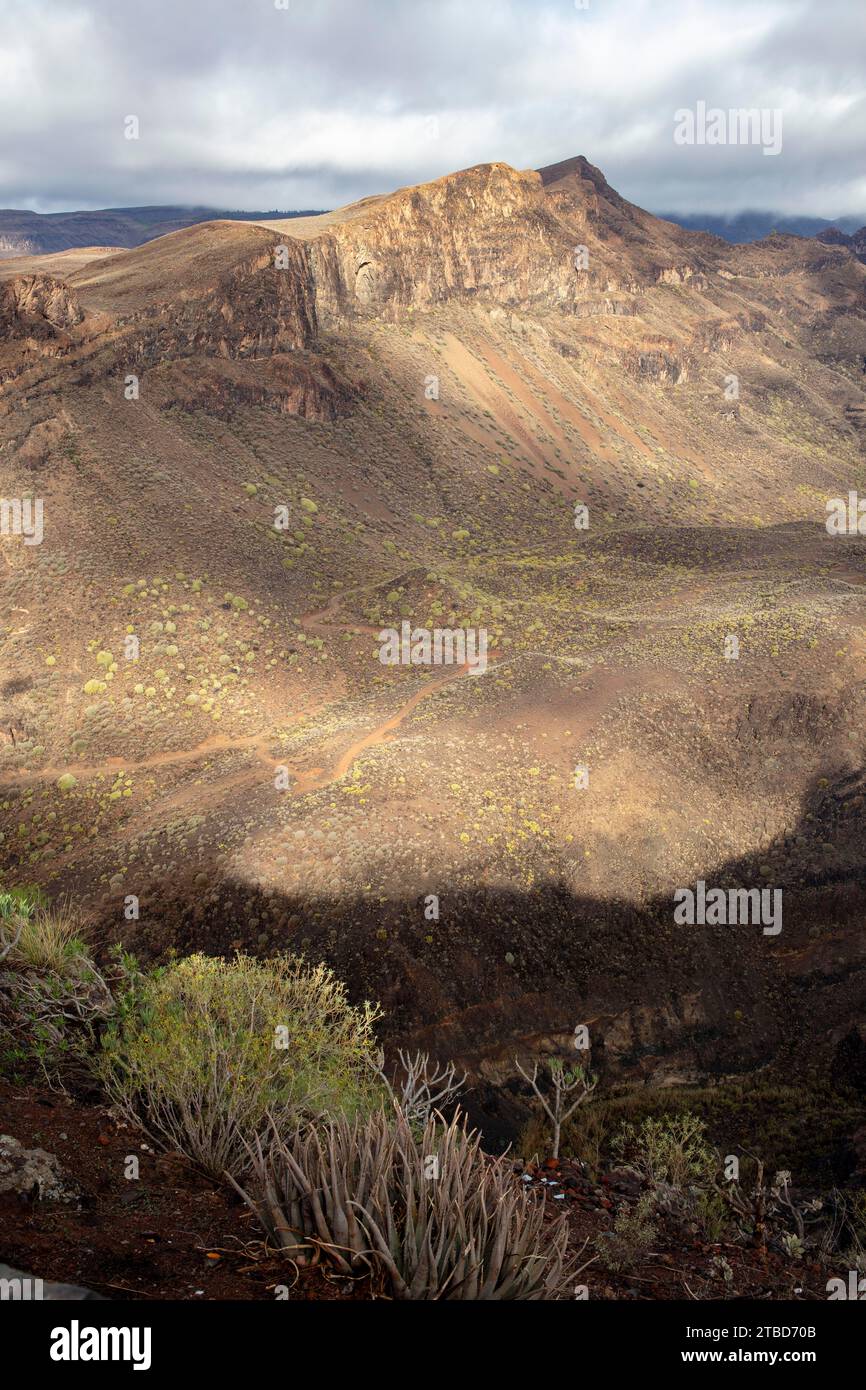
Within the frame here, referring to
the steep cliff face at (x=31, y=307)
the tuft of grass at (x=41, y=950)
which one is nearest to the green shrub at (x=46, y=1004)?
the tuft of grass at (x=41, y=950)

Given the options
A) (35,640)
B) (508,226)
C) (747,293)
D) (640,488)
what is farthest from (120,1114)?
(747,293)

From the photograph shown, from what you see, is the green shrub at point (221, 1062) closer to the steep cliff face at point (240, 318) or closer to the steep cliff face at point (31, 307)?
the steep cliff face at point (31, 307)

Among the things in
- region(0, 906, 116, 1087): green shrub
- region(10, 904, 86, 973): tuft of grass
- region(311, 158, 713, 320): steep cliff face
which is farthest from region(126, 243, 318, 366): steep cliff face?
region(0, 906, 116, 1087): green shrub

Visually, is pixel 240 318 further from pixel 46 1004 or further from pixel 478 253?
pixel 46 1004

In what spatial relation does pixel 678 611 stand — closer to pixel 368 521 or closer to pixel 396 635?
pixel 396 635

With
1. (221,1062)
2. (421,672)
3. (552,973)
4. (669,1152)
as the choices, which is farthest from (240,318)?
(669,1152)
